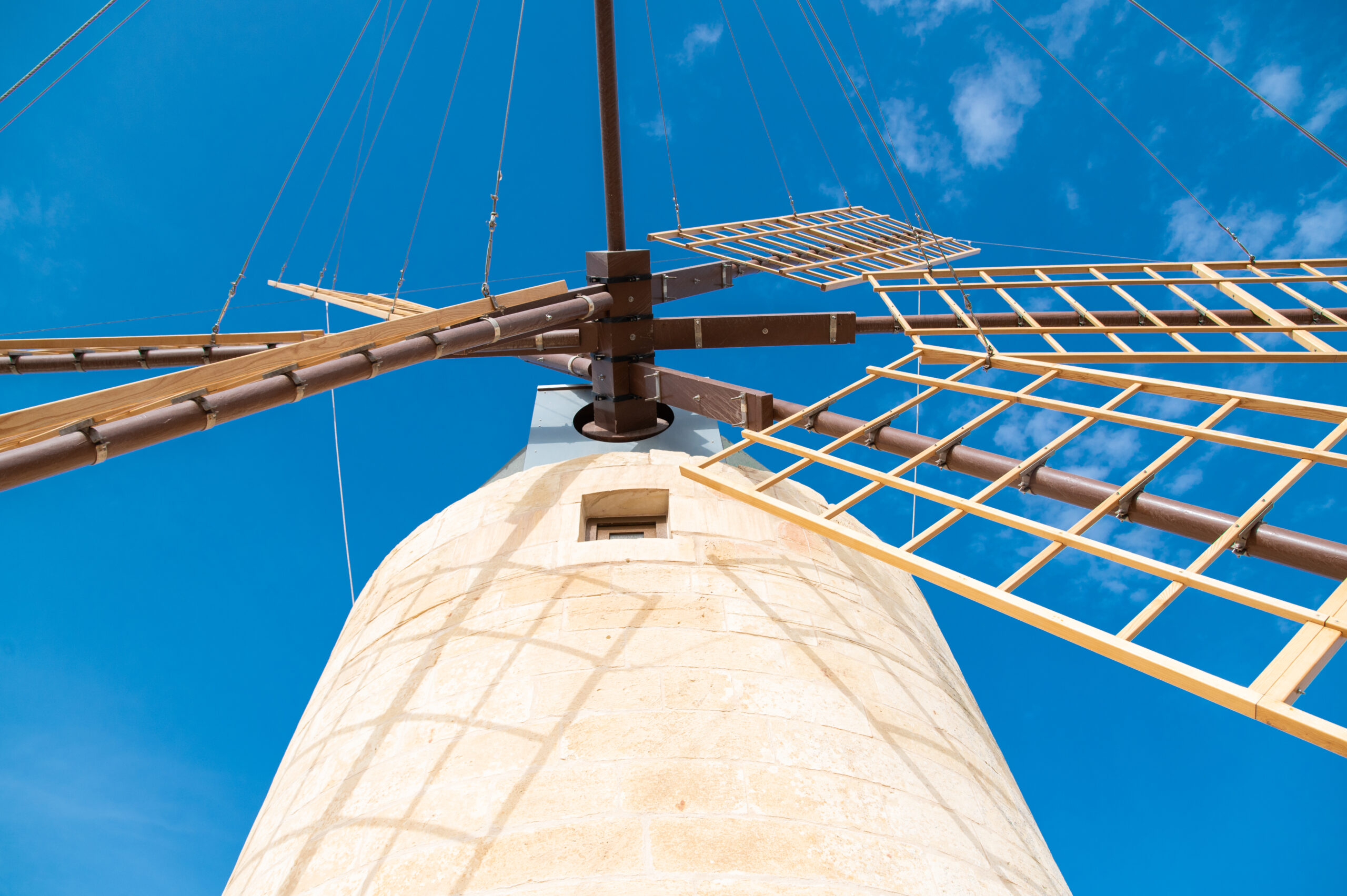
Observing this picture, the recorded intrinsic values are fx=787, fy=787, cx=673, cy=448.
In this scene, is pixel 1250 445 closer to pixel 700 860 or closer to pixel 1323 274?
pixel 700 860

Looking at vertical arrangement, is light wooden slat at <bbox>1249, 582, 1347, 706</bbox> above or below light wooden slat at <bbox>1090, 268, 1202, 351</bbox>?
below

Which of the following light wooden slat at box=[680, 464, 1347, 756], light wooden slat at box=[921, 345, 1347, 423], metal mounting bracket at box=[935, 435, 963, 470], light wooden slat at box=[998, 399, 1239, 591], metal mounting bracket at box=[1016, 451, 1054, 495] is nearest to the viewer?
light wooden slat at box=[680, 464, 1347, 756]

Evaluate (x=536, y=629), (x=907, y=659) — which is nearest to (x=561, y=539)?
(x=536, y=629)

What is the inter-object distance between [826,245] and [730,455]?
5.51 meters

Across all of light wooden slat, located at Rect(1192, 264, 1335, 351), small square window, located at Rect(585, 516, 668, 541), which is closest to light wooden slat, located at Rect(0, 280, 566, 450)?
small square window, located at Rect(585, 516, 668, 541)

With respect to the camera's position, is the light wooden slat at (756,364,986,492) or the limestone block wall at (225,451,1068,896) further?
the light wooden slat at (756,364,986,492)

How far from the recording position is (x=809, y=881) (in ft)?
15.2

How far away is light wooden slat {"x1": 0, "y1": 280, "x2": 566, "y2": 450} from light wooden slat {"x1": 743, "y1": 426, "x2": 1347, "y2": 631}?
13.3ft

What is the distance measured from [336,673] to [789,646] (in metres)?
4.49

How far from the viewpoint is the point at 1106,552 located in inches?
181

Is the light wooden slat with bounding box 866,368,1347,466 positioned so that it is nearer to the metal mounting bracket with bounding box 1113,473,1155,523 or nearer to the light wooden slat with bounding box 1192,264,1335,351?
the metal mounting bracket with bounding box 1113,473,1155,523

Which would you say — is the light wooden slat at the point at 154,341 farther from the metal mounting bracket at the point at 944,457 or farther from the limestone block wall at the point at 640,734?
the metal mounting bracket at the point at 944,457

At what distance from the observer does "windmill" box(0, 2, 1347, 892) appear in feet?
15.3

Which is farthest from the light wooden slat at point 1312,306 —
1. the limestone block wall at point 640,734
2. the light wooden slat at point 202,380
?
the light wooden slat at point 202,380
